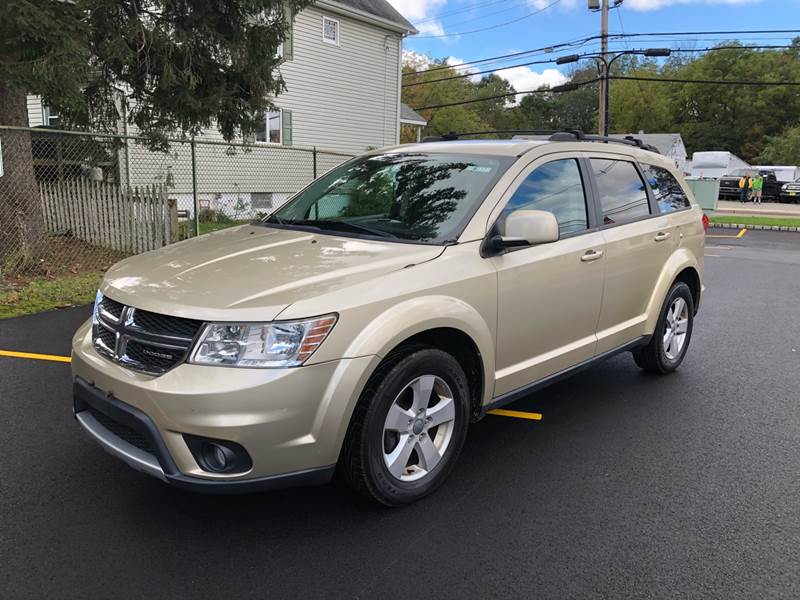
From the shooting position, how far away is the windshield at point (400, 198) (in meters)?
3.60

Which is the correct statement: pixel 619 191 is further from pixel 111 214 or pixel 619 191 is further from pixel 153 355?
pixel 111 214

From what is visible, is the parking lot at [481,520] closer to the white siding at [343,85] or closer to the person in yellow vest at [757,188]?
the white siding at [343,85]

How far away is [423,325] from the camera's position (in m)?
3.06

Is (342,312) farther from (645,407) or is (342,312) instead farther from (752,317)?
(752,317)

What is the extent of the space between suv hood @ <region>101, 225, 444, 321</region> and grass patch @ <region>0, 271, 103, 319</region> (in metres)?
4.54

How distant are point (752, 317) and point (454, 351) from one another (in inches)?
230

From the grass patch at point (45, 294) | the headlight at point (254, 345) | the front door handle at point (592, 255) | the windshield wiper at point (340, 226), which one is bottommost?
the grass patch at point (45, 294)

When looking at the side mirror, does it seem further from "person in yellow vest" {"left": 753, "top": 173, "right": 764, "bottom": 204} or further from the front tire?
"person in yellow vest" {"left": 753, "top": 173, "right": 764, "bottom": 204}

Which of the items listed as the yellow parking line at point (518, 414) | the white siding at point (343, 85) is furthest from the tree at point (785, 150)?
the yellow parking line at point (518, 414)

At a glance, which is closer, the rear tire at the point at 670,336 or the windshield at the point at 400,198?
the windshield at the point at 400,198

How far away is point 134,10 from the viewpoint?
9773mm

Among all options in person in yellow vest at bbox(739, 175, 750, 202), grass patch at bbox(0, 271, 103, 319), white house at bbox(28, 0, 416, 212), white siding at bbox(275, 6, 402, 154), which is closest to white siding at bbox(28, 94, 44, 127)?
white house at bbox(28, 0, 416, 212)

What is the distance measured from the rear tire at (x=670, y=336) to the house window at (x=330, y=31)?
18187 millimetres

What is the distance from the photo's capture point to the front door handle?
4033 millimetres
